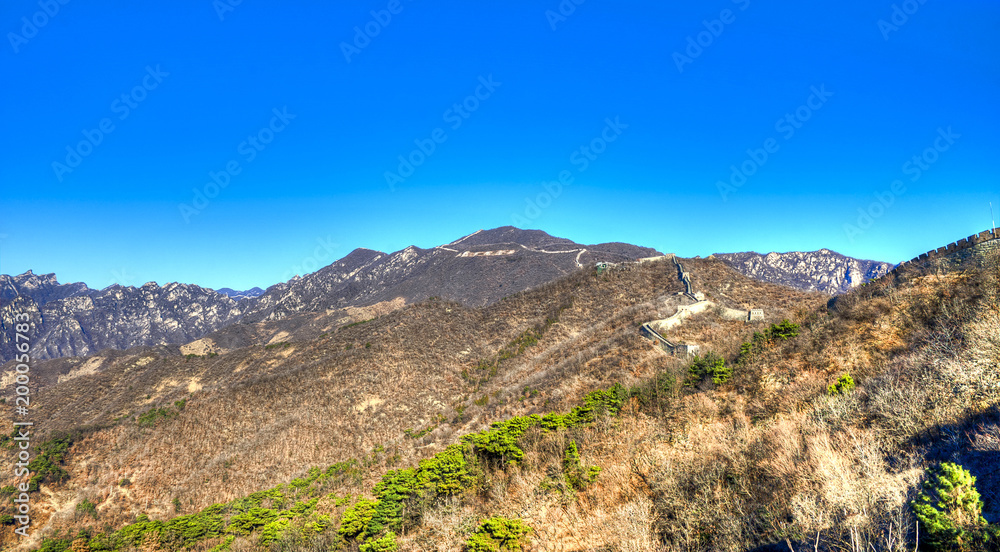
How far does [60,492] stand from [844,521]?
5342cm

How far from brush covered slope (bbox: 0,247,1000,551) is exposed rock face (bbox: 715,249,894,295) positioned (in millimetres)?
127850

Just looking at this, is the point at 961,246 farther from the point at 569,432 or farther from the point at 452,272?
the point at 452,272

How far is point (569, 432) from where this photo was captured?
21.7 meters

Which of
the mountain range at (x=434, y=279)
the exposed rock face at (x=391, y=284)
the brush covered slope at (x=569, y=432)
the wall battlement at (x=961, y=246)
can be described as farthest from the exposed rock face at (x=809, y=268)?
the wall battlement at (x=961, y=246)

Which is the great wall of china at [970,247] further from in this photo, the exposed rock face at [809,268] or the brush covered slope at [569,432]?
the exposed rock face at [809,268]

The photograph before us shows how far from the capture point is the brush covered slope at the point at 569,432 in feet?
33.5

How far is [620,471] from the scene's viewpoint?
1471 centimetres

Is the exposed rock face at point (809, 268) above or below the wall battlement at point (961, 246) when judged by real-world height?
above

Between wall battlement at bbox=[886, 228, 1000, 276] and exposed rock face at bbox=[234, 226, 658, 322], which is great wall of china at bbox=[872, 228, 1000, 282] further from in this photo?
exposed rock face at bbox=[234, 226, 658, 322]

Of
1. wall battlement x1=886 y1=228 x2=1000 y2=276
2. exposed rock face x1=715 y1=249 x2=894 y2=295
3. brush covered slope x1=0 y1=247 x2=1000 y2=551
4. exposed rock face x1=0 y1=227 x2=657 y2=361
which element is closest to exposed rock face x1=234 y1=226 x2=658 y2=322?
exposed rock face x1=0 y1=227 x2=657 y2=361

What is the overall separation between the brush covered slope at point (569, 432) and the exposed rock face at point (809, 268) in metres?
128

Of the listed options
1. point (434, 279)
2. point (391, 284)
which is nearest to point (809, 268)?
point (434, 279)

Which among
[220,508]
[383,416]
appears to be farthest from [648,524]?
[383,416]

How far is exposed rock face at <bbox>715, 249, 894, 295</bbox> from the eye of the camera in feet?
528
